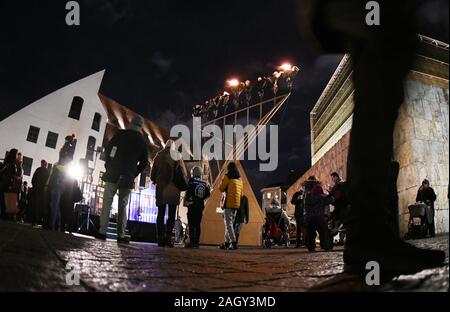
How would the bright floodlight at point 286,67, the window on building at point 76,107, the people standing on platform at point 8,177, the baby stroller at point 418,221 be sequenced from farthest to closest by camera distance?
1. the window on building at point 76,107
2. the bright floodlight at point 286,67
3. the people standing on platform at point 8,177
4. the baby stroller at point 418,221

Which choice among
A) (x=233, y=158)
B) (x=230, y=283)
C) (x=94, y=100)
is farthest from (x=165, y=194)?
(x=94, y=100)

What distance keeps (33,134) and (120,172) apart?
758 inches

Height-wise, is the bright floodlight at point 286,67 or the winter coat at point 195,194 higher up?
the bright floodlight at point 286,67

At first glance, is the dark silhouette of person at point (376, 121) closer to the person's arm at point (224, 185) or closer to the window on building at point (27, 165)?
the person's arm at point (224, 185)

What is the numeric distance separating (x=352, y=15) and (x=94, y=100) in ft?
81.8

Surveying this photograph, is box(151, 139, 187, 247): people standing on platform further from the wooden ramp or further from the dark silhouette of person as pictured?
the wooden ramp

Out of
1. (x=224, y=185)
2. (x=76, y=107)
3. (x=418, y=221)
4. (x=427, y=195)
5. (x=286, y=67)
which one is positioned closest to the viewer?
(x=427, y=195)

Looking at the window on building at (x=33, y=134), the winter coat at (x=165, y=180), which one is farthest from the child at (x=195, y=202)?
the window on building at (x=33, y=134)

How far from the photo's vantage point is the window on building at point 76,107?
2267 cm

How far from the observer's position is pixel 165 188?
5488 millimetres

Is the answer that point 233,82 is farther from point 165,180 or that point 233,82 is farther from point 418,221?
point 418,221

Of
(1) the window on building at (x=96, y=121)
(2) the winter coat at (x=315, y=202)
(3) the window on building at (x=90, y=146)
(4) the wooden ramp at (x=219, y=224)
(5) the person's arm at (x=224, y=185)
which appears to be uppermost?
(1) the window on building at (x=96, y=121)

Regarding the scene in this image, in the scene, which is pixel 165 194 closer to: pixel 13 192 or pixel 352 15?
pixel 13 192

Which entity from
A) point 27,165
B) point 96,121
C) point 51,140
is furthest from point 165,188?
point 96,121
